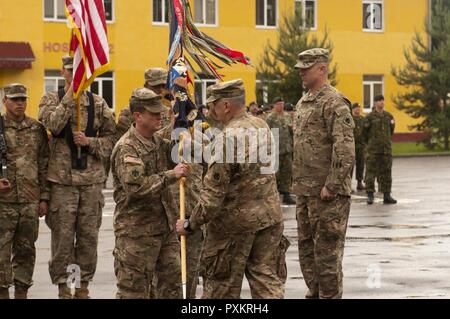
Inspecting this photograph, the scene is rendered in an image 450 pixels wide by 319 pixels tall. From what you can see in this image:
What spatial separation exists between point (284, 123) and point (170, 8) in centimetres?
1435

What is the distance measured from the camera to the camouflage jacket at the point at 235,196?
352 inches

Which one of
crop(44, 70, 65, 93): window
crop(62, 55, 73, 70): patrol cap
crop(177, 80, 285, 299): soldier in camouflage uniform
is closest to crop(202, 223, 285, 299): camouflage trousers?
crop(177, 80, 285, 299): soldier in camouflage uniform

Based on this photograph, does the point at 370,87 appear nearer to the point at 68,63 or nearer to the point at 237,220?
the point at 68,63

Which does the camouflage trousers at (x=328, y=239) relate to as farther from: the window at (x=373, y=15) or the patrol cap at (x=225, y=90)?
the window at (x=373, y=15)

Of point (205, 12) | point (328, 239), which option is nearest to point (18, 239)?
point (328, 239)

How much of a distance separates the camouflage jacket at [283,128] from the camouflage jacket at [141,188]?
15.3 metres

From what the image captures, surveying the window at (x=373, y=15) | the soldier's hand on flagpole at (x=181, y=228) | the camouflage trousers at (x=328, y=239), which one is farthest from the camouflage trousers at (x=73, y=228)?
the window at (x=373, y=15)

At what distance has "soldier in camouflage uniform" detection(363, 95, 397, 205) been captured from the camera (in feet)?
76.4

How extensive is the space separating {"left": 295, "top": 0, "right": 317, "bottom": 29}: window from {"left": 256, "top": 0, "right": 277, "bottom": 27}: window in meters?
0.98

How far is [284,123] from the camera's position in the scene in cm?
2544

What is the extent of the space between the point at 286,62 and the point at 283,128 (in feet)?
59.4

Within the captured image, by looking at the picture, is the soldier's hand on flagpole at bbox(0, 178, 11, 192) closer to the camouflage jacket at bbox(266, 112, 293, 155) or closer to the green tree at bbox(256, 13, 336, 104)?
the camouflage jacket at bbox(266, 112, 293, 155)

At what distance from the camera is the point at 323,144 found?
36.4 ft
